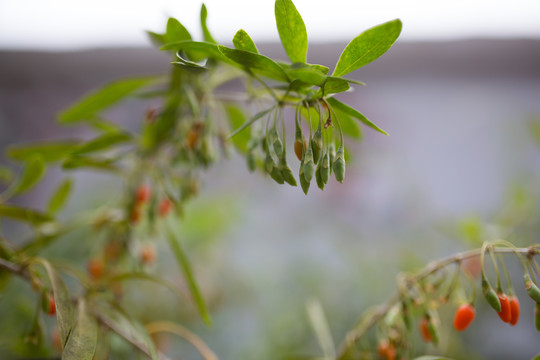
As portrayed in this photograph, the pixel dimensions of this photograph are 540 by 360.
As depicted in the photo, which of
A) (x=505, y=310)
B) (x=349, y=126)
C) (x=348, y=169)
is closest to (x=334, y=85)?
(x=349, y=126)

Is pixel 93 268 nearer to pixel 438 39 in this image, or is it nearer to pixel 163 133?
pixel 163 133

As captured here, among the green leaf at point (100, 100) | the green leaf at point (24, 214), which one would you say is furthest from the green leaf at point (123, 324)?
the green leaf at point (100, 100)

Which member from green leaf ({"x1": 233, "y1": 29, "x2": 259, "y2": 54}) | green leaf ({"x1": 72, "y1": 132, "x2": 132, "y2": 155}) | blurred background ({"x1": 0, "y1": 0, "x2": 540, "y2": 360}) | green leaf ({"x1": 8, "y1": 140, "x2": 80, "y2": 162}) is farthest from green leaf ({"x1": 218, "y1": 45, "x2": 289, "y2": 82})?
blurred background ({"x1": 0, "y1": 0, "x2": 540, "y2": 360})

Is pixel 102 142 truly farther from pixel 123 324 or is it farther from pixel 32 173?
pixel 123 324

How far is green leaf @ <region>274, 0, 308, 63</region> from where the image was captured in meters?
0.33

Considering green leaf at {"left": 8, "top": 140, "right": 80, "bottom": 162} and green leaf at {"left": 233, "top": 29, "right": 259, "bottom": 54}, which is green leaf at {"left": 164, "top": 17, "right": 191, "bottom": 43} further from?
green leaf at {"left": 8, "top": 140, "right": 80, "bottom": 162}

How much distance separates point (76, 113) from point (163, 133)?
0.14 m

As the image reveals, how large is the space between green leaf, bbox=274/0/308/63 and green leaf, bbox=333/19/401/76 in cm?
4

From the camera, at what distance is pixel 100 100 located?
0.59 m

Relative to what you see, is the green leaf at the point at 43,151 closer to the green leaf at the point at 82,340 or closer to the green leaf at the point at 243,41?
the green leaf at the point at 82,340

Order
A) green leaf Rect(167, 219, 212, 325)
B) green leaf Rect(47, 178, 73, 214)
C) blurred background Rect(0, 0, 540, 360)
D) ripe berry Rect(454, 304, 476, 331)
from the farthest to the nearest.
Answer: blurred background Rect(0, 0, 540, 360)
green leaf Rect(47, 178, 73, 214)
green leaf Rect(167, 219, 212, 325)
ripe berry Rect(454, 304, 476, 331)

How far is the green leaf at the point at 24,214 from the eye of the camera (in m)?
0.53

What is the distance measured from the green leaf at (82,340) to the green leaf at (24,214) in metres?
0.18

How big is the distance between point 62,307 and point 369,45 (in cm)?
36
